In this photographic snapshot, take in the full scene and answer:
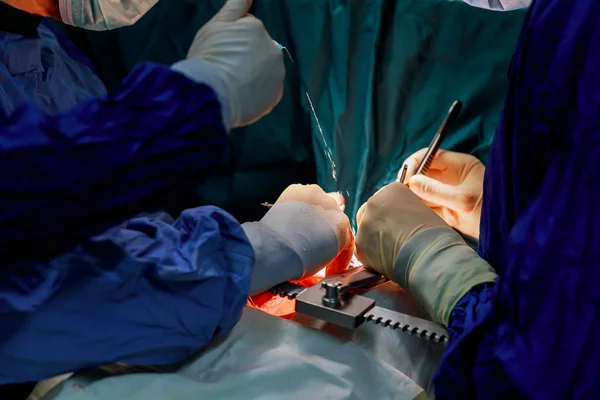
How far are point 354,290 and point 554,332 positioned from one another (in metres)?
0.55

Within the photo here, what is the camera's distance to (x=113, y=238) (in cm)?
87

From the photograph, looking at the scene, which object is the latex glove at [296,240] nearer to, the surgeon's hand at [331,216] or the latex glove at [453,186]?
the surgeon's hand at [331,216]

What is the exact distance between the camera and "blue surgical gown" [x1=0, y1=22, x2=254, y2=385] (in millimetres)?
723

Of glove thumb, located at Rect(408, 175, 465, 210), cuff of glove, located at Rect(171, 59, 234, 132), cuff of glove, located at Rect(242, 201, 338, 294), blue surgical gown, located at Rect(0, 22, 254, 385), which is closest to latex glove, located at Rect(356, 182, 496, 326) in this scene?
cuff of glove, located at Rect(242, 201, 338, 294)

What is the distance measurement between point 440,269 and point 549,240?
31 centimetres

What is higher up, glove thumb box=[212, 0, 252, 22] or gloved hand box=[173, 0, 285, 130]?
glove thumb box=[212, 0, 252, 22]

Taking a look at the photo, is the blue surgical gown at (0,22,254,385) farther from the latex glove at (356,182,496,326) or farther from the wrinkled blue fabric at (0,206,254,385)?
the latex glove at (356,182,496,326)

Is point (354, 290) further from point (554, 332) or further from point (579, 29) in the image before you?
point (579, 29)

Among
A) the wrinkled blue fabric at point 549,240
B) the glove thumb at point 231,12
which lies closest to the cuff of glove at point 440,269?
the wrinkled blue fabric at point 549,240

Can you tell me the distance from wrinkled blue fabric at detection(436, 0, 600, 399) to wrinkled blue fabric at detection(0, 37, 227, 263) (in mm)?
486

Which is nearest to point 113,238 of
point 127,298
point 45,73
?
point 127,298

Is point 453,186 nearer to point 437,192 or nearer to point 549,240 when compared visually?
point 437,192

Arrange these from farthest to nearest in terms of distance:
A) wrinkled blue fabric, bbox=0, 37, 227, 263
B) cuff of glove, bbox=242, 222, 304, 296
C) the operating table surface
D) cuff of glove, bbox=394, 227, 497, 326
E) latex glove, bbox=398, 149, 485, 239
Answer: latex glove, bbox=398, 149, 485, 239, cuff of glove, bbox=242, 222, 304, 296, cuff of glove, bbox=394, 227, 497, 326, the operating table surface, wrinkled blue fabric, bbox=0, 37, 227, 263

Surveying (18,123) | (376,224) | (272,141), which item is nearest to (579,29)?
(376,224)
